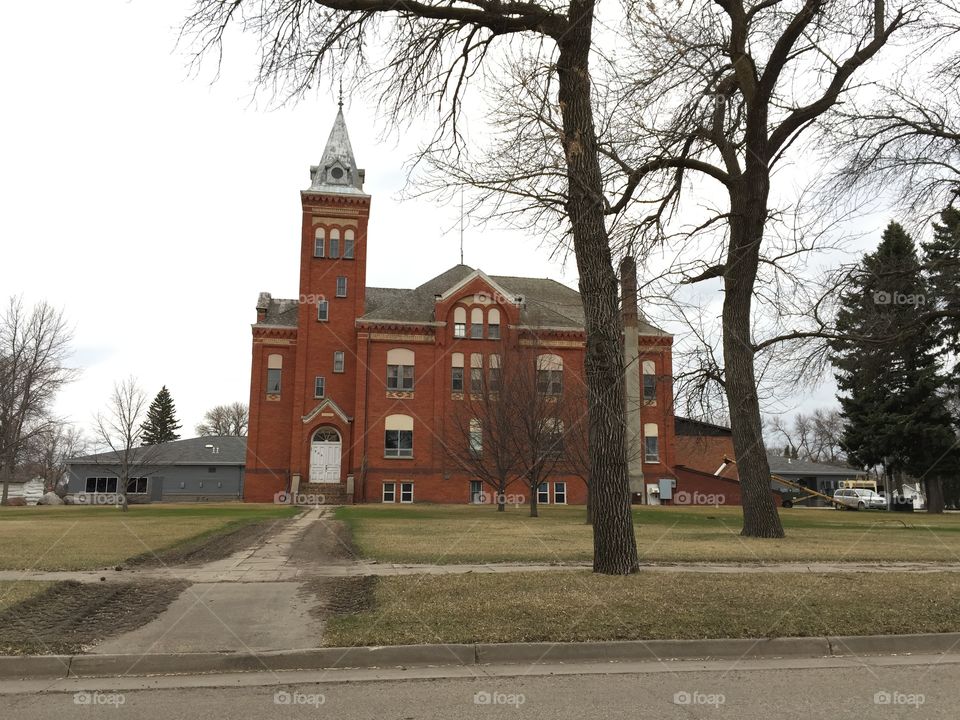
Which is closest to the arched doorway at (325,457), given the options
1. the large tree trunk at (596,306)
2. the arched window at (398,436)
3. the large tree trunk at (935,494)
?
the arched window at (398,436)

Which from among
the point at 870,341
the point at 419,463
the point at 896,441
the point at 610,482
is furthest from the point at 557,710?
the point at 896,441

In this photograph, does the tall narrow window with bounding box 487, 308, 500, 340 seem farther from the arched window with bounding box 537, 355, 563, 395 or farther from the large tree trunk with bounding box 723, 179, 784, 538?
the large tree trunk with bounding box 723, 179, 784, 538

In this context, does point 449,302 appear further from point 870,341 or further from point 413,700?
point 413,700

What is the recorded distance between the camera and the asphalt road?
18.0ft

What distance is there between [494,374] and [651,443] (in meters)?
20.5

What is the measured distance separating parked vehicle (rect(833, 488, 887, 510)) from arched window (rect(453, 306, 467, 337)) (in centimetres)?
2935

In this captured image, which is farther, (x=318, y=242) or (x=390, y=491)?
(x=318, y=242)

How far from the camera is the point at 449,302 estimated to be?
46.0m

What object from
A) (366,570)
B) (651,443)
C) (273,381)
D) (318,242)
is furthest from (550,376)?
(366,570)

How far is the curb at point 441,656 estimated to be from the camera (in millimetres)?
6566
